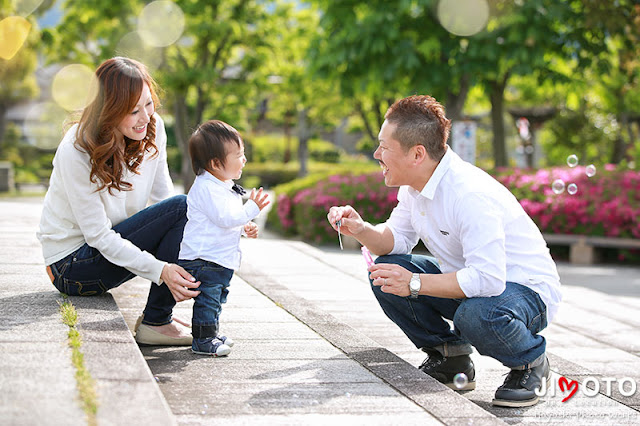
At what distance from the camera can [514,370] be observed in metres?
3.15


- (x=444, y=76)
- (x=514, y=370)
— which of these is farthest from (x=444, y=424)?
(x=444, y=76)

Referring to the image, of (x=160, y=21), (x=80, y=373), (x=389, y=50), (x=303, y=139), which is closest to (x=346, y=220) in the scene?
(x=80, y=373)

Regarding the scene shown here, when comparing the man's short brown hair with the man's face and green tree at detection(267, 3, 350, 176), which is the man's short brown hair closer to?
the man's face

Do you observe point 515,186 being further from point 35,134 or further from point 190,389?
point 35,134

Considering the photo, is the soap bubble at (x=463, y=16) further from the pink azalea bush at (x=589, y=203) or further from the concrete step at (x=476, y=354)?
the concrete step at (x=476, y=354)

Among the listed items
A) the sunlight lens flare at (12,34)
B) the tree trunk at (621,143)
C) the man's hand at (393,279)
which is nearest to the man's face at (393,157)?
the man's hand at (393,279)

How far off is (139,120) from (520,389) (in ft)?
6.45

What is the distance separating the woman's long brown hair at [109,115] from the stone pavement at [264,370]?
2.00 feet

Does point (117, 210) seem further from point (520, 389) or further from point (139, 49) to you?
point (139, 49)

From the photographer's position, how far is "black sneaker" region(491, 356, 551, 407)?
311 cm

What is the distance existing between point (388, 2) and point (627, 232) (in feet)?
18.8

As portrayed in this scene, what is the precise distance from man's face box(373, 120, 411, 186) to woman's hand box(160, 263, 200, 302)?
0.92 m

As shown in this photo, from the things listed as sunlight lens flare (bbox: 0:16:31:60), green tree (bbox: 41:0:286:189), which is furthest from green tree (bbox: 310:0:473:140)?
sunlight lens flare (bbox: 0:16:31:60)

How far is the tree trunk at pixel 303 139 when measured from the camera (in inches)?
1143
